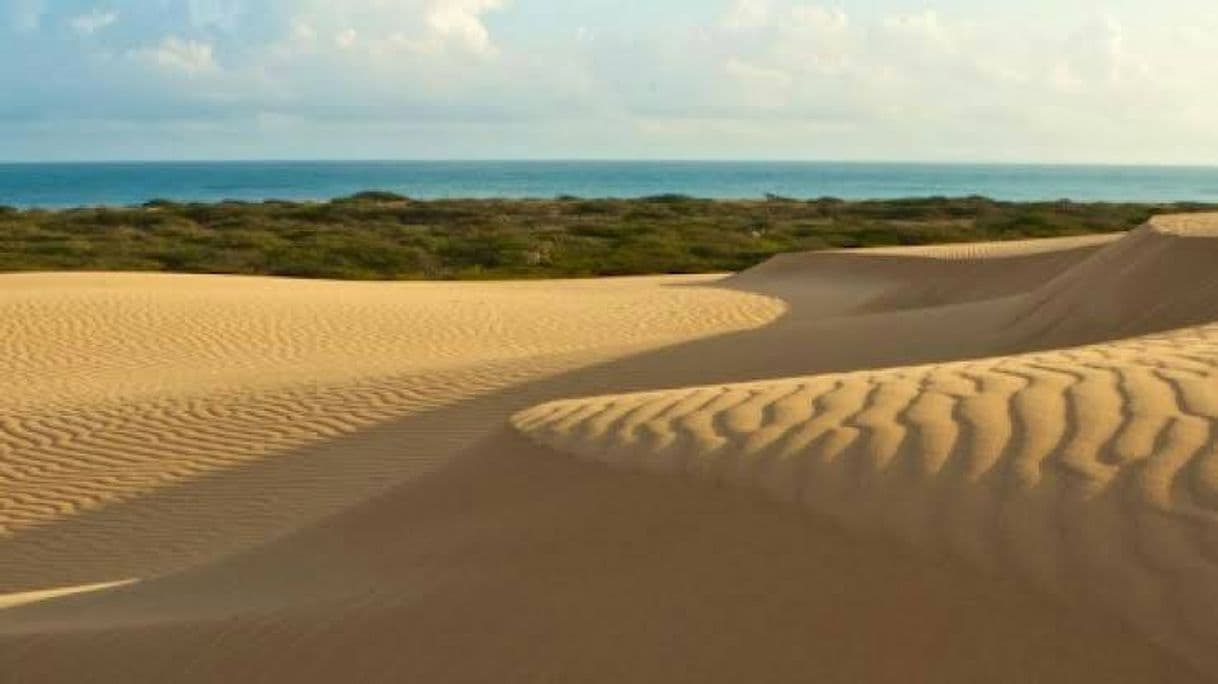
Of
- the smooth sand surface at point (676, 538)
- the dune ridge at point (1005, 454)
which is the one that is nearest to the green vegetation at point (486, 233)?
the smooth sand surface at point (676, 538)

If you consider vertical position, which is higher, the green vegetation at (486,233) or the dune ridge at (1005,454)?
the dune ridge at (1005,454)

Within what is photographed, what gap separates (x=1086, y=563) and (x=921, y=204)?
45.9 metres

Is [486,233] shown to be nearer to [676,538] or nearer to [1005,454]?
[676,538]

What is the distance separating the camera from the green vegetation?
32062mm

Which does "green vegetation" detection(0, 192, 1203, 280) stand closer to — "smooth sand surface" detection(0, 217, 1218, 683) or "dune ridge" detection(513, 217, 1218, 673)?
"smooth sand surface" detection(0, 217, 1218, 683)

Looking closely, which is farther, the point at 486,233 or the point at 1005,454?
the point at 486,233

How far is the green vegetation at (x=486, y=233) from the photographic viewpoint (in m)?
32.1

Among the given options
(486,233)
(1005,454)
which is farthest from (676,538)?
(486,233)

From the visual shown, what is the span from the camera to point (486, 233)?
37.2 m

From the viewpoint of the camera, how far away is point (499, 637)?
12.9 ft

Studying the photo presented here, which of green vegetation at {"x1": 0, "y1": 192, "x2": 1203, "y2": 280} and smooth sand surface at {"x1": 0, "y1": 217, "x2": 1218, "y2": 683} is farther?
green vegetation at {"x1": 0, "y1": 192, "x2": 1203, "y2": 280}

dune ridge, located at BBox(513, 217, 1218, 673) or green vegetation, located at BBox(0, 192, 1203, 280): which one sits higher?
dune ridge, located at BBox(513, 217, 1218, 673)

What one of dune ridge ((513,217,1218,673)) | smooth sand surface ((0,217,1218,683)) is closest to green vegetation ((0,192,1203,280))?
smooth sand surface ((0,217,1218,683))

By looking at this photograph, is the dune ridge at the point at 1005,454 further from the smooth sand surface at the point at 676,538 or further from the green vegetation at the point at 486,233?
the green vegetation at the point at 486,233
